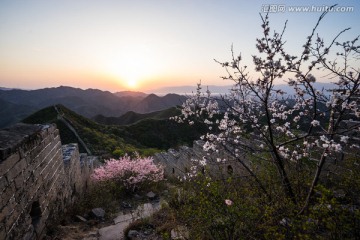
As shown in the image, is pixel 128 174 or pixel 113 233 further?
pixel 128 174

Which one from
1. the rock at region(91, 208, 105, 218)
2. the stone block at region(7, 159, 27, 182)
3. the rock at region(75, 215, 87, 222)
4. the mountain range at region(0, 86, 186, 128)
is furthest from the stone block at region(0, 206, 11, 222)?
the mountain range at region(0, 86, 186, 128)

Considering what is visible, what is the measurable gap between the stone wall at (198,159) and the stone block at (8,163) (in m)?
4.49

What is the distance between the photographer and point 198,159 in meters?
10.5

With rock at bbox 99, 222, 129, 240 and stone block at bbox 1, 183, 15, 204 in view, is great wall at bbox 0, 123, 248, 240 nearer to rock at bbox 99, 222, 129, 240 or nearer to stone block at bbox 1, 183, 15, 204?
stone block at bbox 1, 183, 15, 204

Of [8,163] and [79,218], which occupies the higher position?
[8,163]

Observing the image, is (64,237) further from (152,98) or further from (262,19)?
(152,98)

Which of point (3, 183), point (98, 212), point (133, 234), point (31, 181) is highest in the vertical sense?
point (3, 183)

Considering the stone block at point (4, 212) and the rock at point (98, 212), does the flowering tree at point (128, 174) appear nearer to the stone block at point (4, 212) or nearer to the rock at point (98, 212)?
the rock at point (98, 212)

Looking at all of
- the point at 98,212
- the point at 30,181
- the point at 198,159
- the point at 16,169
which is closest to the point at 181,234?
the point at 30,181

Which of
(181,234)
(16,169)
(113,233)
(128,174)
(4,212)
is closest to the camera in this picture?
(4,212)

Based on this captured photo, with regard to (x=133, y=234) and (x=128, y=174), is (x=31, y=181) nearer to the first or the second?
(x=133, y=234)

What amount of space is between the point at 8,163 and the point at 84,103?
175596mm

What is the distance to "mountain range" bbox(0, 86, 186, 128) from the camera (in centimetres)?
13800

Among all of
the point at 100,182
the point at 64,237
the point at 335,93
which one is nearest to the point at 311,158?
the point at 335,93
